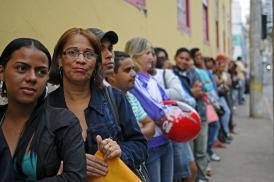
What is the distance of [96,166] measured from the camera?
7.73ft

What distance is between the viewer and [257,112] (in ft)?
51.0

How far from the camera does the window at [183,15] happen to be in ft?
34.2

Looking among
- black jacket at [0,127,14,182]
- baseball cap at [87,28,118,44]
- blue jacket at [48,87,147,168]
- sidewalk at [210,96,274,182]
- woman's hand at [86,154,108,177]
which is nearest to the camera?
black jacket at [0,127,14,182]

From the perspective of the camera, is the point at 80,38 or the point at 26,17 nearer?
the point at 80,38

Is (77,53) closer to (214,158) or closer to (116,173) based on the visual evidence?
(116,173)

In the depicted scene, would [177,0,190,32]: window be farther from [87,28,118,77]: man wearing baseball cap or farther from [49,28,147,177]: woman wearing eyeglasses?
[49,28,147,177]: woman wearing eyeglasses

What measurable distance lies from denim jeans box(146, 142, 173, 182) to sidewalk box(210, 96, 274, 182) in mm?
→ 2926

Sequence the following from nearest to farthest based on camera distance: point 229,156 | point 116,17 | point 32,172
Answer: point 32,172 → point 116,17 → point 229,156

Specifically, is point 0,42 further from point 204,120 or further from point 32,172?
point 204,120

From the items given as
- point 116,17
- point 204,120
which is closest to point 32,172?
point 116,17

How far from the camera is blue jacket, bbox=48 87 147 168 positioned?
8.25ft

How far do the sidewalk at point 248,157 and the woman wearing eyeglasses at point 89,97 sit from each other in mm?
4701

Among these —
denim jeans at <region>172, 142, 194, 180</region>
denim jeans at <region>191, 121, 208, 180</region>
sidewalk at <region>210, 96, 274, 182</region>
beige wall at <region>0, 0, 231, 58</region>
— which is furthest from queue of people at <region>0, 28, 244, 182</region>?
sidewalk at <region>210, 96, 274, 182</region>

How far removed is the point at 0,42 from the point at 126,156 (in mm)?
1161
